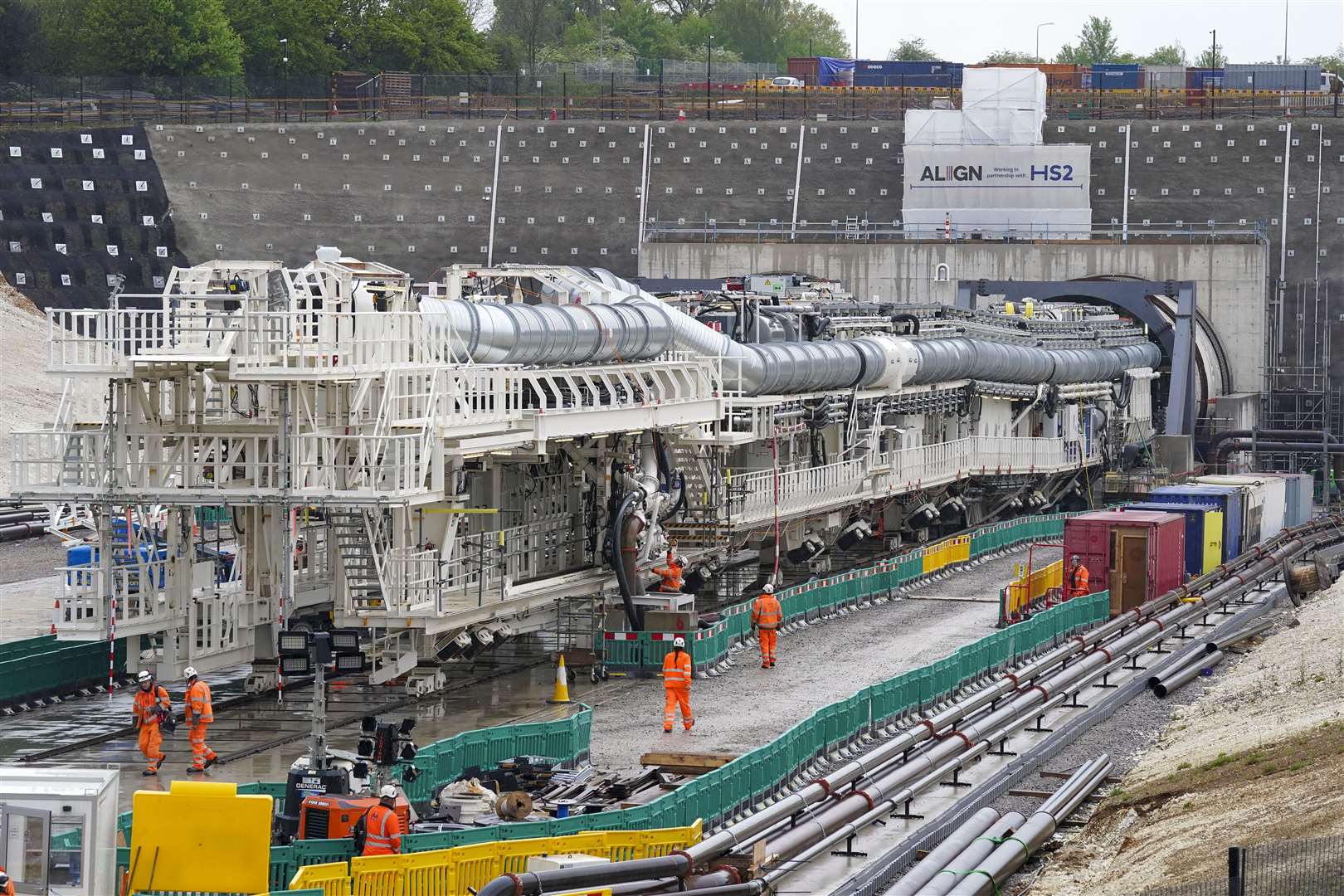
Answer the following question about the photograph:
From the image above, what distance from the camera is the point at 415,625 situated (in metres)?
28.5

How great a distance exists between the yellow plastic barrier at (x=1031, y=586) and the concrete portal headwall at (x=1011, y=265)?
92.0ft

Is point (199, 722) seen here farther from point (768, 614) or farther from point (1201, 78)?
point (1201, 78)

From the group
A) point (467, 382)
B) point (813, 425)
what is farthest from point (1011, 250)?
point (467, 382)

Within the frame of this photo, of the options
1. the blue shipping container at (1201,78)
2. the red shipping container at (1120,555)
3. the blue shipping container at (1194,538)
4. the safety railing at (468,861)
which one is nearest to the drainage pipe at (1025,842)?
the safety railing at (468,861)

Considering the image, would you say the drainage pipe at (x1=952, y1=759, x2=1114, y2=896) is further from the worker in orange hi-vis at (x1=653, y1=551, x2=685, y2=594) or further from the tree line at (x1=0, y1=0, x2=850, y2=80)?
the tree line at (x1=0, y1=0, x2=850, y2=80)

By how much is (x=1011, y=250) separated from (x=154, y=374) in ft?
163

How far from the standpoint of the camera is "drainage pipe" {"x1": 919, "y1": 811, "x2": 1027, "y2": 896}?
1930cm

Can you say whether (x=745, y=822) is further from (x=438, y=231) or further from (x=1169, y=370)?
(x=438, y=231)

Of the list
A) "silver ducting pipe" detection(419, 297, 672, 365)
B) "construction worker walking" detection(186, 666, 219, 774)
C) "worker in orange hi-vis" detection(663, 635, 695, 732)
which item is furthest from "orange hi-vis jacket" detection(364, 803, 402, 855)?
"silver ducting pipe" detection(419, 297, 672, 365)

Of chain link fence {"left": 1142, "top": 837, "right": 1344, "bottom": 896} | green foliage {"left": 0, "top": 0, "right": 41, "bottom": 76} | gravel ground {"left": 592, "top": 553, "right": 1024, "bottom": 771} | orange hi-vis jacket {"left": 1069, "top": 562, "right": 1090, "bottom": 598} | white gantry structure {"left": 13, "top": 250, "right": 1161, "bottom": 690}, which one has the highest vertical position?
green foliage {"left": 0, "top": 0, "right": 41, "bottom": 76}

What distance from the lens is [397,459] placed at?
88.6 feet

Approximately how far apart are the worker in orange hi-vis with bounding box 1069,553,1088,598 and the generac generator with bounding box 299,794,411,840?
74.2ft

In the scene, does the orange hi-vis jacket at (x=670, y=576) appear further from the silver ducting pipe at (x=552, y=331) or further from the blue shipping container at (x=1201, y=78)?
the blue shipping container at (x=1201, y=78)

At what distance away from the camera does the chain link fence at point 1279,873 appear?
1609 cm
